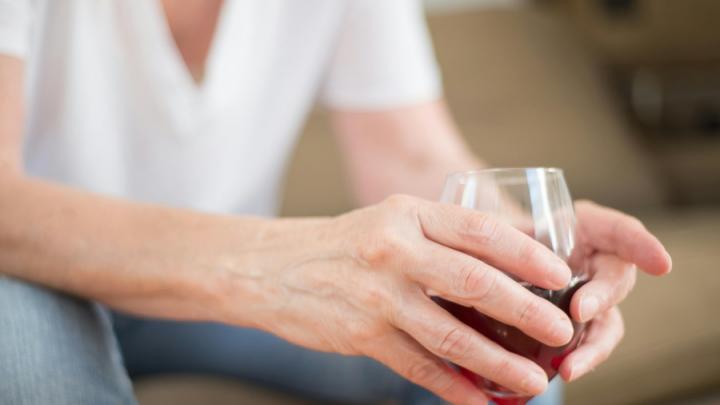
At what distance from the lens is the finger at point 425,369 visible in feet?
2.06

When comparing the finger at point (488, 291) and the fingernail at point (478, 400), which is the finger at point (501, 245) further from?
the fingernail at point (478, 400)

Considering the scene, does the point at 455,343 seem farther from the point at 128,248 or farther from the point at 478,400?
the point at 128,248

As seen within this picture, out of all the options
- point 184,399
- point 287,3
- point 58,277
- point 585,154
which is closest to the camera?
point 58,277

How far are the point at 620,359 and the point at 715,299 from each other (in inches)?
12.1

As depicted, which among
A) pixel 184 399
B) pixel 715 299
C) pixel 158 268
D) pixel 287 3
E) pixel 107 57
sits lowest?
pixel 184 399

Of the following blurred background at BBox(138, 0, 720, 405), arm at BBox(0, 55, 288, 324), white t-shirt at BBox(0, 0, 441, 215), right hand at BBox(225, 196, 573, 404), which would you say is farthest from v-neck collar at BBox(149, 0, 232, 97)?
blurred background at BBox(138, 0, 720, 405)

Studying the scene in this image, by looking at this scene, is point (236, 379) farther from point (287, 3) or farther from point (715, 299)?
point (715, 299)

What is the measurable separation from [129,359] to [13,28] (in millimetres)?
439

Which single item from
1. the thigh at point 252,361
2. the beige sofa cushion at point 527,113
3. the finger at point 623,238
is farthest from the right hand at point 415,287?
the beige sofa cushion at point 527,113

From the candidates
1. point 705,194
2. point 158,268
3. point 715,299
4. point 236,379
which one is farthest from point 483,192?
point 705,194

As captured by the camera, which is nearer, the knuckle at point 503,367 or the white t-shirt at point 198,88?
the knuckle at point 503,367

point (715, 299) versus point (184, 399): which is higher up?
point (715, 299)

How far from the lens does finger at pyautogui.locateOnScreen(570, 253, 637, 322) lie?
0.61m

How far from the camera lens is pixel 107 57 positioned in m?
1.06
